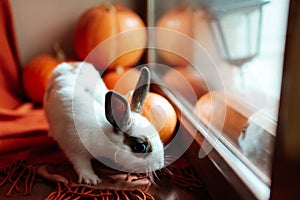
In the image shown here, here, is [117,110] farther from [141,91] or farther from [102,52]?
[102,52]

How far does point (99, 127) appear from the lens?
30.9 inches

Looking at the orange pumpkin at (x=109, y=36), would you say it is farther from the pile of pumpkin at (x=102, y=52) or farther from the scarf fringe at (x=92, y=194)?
the scarf fringe at (x=92, y=194)

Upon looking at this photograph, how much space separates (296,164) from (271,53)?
1.17 feet

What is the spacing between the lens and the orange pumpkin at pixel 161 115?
88cm

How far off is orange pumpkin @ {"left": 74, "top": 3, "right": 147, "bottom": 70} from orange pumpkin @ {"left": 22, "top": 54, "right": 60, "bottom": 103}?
5.9 inches

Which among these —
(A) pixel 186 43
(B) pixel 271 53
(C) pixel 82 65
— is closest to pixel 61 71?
(C) pixel 82 65

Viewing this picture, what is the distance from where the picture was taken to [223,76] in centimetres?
106

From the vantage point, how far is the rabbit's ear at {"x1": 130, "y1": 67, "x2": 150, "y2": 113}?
2.57 ft

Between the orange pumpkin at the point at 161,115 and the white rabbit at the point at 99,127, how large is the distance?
3.2 inches

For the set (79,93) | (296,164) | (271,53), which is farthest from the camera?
(79,93)

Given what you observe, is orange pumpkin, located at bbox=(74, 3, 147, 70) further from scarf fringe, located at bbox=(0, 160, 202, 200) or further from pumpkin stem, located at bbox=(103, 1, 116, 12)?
scarf fringe, located at bbox=(0, 160, 202, 200)

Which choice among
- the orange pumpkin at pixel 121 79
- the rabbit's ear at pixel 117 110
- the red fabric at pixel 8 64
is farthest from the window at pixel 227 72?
the red fabric at pixel 8 64

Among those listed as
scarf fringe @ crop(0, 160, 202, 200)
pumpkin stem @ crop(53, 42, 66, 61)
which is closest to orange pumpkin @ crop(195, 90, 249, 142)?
scarf fringe @ crop(0, 160, 202, 200)

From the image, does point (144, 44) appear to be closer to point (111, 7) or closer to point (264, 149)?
point (111, 7)
